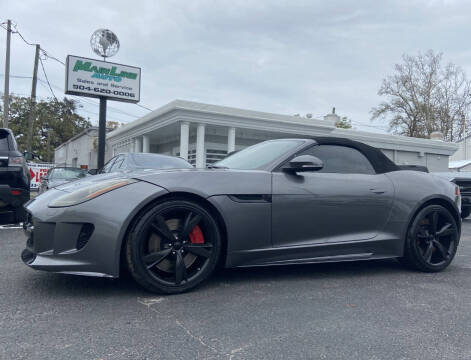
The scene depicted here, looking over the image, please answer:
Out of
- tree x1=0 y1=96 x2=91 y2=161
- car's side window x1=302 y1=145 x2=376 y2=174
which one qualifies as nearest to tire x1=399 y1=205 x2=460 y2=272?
car's side window x1=302 y1=145 x2=376 y2=174

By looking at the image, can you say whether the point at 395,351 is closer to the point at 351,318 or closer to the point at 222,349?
the point at 351,318

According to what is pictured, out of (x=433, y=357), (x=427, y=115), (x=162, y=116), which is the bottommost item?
(x=433, y=357)

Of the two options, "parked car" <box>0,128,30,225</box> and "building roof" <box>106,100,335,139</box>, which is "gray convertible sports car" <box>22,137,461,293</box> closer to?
"parked car" <box>0,128,30,225</box>

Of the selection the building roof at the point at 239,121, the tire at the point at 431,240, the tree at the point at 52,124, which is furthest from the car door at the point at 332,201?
the tree at the point at 52,124

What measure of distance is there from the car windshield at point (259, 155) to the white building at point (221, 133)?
12.0 m

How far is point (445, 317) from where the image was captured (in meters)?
2.67

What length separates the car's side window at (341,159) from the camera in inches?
146

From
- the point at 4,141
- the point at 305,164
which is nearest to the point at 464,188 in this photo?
the point at 305,164

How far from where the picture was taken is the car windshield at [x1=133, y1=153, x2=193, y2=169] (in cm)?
750

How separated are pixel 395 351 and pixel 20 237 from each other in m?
5.10

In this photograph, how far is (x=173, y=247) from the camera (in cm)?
293

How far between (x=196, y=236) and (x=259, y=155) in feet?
3.66

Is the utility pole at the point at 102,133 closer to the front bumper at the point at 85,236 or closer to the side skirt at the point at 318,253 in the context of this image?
the front bumper at the point at 85,236

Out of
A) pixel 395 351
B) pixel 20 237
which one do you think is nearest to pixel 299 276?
pixel 395 351
